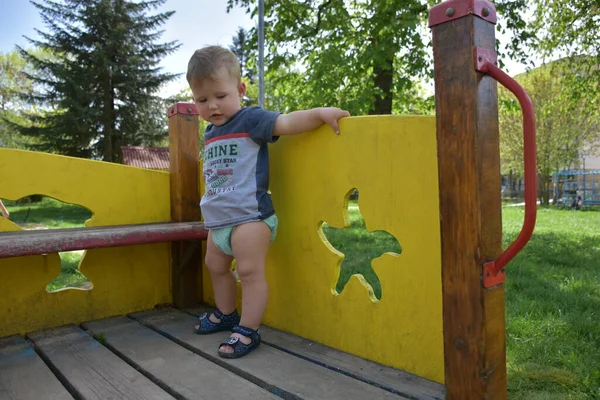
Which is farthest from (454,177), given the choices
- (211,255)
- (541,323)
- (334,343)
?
(541,323)

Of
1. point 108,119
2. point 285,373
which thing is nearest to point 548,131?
point 108,119

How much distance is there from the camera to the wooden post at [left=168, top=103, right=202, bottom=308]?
2.56 metres

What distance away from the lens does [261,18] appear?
848cm

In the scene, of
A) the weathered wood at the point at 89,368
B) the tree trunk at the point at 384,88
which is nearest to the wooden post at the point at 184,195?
the weathered wood at the point at 89,368

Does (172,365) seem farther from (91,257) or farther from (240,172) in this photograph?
(91,257)

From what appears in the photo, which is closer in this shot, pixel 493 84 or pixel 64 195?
pixel 493 84

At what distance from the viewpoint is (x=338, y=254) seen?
6.08 ft

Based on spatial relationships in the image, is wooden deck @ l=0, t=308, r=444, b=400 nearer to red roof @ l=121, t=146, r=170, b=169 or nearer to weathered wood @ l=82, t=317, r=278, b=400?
weathered wood @ l=82, t=317, r=278, b=400

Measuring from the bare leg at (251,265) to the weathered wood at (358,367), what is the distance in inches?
6.2

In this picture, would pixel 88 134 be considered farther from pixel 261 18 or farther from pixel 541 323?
pixel 541 323

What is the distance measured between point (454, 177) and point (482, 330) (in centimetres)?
39

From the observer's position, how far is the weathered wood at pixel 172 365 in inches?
58.5

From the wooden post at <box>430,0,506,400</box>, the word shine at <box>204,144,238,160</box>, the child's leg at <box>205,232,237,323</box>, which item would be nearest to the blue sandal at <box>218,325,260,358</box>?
the child's leg at <box>205,232,237,323</box>

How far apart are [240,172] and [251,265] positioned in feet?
1.18
